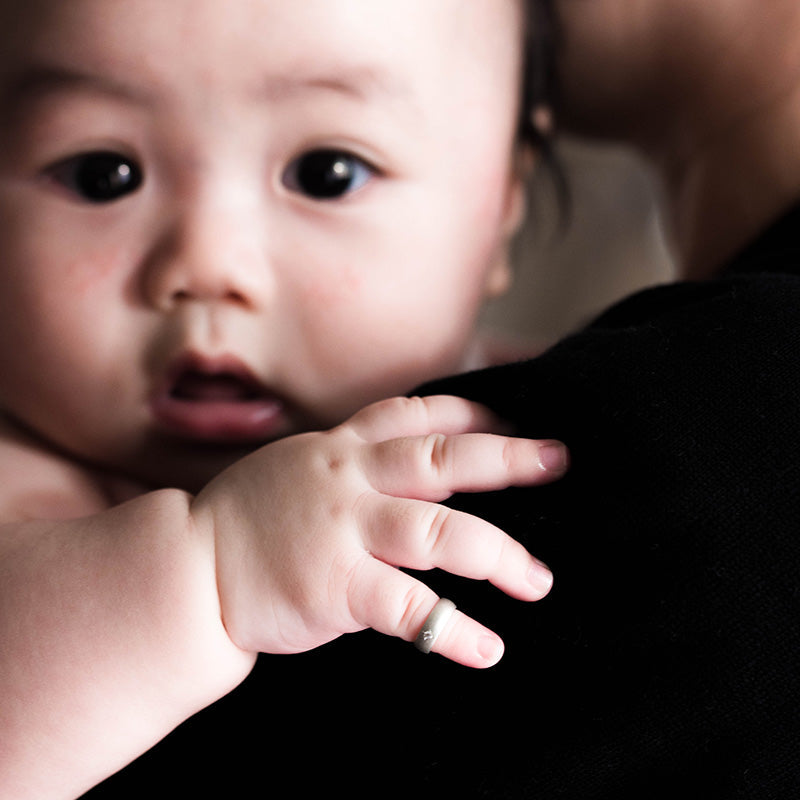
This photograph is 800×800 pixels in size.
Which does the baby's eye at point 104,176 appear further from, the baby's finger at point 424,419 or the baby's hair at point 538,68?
the baby's hair at point 538,68

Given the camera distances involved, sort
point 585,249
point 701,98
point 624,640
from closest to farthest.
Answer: point 624,640 → point 701,98 → point 585,249

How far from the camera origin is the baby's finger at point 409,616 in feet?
1.45

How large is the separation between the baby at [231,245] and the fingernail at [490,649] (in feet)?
0.31

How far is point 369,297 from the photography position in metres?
0.74

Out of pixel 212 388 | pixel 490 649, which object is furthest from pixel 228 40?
pixel 490 649

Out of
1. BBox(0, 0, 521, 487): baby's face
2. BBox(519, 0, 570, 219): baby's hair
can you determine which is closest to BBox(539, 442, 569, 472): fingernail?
BBox(0, 0, 521, 487): baby's face

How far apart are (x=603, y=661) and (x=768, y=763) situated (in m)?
0.09

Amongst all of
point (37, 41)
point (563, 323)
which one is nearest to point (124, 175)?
point (37, 41)

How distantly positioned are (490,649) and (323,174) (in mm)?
435

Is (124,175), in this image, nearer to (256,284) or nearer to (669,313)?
(256,284)

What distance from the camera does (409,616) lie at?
464 millimetres

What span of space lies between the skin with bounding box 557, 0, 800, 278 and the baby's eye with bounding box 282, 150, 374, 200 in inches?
12.4

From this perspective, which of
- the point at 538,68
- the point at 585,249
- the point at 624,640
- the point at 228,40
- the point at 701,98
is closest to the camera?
the point at 624,640

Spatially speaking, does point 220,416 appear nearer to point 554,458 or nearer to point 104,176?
point 104,176
